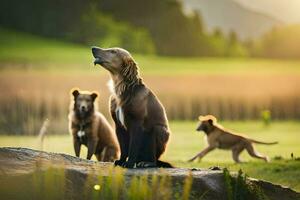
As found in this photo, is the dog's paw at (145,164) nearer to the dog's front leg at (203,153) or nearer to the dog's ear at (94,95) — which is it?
the dog's ear at (94,95)

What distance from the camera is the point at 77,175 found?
531cm

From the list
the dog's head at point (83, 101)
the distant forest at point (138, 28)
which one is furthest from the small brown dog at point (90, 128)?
the distant forest at point (138, 28)

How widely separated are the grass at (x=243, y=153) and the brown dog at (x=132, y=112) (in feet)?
5.97

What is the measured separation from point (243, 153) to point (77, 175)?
431 cm

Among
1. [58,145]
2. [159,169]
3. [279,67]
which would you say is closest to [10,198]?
[159,169]

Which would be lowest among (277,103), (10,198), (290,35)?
A: (10,198)

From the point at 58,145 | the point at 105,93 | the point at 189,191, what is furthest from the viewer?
the point at 105,93

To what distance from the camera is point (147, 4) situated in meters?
12.8

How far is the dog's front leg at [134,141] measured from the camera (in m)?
5.57

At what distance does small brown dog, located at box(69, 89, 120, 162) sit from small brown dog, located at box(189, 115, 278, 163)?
4.08 feet

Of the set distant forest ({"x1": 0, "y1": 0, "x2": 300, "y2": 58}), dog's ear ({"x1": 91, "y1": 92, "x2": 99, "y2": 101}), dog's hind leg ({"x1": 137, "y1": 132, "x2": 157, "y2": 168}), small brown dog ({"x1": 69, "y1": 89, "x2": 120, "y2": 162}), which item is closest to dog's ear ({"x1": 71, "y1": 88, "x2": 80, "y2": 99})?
small brown dog ({"x1": 69, "y1": 89, "x2": 120, "y2": 162})

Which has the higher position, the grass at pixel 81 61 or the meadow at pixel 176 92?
the grass at pixel 81 61

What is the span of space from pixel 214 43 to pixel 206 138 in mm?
3888

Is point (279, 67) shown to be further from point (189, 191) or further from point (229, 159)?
point (189, 191)
